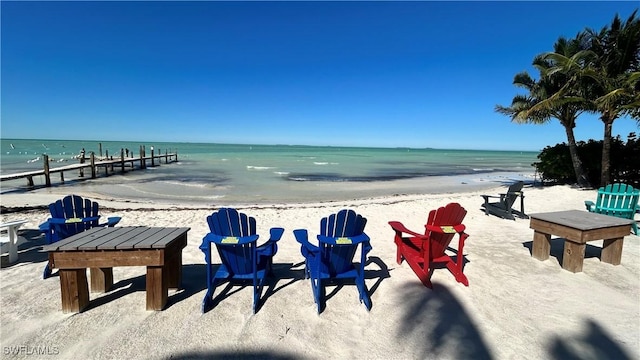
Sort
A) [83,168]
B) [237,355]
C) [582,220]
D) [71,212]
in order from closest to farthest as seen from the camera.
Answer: [237,355], [71,212], [582,220], [83,168]

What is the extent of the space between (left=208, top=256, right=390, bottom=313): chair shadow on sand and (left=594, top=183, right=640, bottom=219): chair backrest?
504 centimetres

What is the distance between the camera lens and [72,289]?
3.04 metres

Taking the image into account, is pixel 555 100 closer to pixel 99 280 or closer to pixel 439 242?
pixel 439 242

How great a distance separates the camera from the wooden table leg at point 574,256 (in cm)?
414

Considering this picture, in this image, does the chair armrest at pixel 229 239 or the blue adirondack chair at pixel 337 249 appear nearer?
the chair armrest at pixel 229 239

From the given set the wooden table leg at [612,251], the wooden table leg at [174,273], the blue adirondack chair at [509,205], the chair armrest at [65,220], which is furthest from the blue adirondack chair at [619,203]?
the chair armrest at [65,220]

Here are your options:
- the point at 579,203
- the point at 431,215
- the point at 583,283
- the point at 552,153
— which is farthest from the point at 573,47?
the point at 431,215

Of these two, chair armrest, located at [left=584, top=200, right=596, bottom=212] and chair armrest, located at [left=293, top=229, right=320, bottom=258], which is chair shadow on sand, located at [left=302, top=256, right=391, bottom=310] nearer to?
chair armrest, located at [left=293, top=229, right=320, bottom=258]

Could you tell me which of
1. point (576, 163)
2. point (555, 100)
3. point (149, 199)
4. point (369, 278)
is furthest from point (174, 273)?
point (576, 163)

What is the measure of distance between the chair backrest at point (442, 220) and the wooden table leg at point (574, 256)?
180cm

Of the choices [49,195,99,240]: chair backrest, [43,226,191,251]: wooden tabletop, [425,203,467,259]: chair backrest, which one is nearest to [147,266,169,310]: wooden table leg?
[43,226,191,251]: wooden tabletop

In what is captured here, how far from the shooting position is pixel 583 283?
387 cm

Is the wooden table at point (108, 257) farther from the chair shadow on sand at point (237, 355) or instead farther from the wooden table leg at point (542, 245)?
the wooden table leg at point (542, 245)

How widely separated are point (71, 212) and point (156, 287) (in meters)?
2.14
